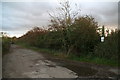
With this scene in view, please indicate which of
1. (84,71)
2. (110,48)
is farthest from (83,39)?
(84,71)

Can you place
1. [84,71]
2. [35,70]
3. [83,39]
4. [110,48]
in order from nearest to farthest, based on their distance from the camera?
[84,71] → [35,70] → [110,48] → [83,39]

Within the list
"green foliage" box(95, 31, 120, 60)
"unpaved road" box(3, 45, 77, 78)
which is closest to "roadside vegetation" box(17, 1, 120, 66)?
"green foliage" box(95, 31, 120, 60)

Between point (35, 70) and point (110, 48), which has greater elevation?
point (110, 48)

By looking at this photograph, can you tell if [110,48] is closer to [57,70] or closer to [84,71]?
[84,71]

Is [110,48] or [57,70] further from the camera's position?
[110,48]

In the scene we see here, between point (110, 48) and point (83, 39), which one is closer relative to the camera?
point (110, 48)

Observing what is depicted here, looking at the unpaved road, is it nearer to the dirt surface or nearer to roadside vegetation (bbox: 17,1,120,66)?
the dirt surface

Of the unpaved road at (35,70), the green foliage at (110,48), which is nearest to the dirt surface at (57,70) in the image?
the unpaved road at (35,70)

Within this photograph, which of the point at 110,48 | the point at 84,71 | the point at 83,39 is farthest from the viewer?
the point at 83,39

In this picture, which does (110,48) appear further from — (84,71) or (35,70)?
(35,70)

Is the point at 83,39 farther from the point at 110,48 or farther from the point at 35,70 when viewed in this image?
the point at 35,70

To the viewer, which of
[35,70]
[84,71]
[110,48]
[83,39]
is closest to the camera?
[84,71]

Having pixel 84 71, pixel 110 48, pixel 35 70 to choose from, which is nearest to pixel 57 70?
pixel 35 70

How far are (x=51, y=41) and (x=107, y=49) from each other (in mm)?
10222
